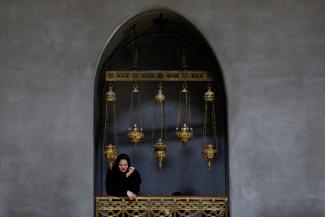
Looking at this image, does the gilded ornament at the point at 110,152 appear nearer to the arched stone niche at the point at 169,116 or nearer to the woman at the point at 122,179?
the woman at the point at 122,179

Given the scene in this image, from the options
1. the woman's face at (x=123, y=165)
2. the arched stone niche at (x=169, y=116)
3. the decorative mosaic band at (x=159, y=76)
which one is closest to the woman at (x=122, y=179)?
the woman's face at (x=123, y=165)

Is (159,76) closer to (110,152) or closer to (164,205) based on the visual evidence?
(110,152)

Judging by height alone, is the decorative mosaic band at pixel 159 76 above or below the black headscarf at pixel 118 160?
above

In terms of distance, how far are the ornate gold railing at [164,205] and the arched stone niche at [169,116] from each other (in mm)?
842

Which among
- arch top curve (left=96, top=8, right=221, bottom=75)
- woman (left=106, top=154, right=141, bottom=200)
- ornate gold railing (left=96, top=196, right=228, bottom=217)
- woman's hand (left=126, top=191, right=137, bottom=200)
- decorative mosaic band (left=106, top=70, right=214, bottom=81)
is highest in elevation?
arch top curve (left=96, top=8, right=221, bottom=75)

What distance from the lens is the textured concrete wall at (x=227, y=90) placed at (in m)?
5.22

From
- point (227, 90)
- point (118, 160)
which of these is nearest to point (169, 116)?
point (118, 160)

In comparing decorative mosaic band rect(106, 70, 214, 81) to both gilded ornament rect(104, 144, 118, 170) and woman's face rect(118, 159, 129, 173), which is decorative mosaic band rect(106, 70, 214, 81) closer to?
gilded ornament rect(104, 144, 118, 170)

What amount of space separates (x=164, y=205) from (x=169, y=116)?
133cm

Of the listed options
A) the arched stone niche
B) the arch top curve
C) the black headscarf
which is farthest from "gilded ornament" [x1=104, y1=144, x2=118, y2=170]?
the arch top curve

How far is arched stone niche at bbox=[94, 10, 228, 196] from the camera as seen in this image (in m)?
6.30

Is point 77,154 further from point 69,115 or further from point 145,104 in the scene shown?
point 145,104

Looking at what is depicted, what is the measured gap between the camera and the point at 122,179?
560cm

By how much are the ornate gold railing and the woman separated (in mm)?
141
